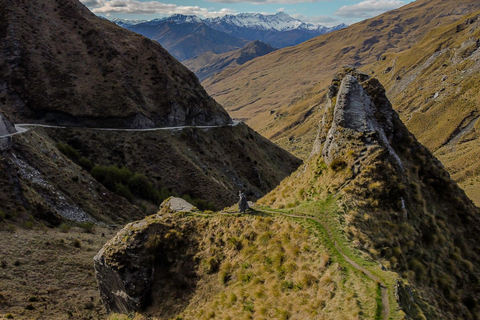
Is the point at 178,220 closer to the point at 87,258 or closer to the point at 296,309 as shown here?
the point at 296,309

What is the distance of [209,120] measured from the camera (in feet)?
360

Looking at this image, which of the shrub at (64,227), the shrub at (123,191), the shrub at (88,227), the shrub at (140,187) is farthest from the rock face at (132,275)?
the shrub at (140,187)

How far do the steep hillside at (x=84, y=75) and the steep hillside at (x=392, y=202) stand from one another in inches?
3023

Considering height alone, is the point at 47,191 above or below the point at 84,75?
below

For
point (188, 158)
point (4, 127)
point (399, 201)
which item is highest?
point (4, 127)

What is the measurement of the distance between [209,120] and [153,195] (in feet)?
142

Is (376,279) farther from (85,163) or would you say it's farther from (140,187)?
(85,163)

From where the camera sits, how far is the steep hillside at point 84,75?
86.7 m

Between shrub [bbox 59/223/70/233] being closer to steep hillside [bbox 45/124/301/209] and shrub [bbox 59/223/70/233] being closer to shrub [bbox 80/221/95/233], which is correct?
shrub [bbox 80/221/95/233]

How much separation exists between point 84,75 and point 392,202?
315ft

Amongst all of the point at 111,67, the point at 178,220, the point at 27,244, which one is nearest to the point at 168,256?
the point at 178,220

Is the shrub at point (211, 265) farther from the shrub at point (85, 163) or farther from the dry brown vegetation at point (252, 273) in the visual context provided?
the shrub at point (85, 163)

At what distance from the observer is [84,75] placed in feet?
311

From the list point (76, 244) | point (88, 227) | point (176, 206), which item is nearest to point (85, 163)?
point (88, 227)
